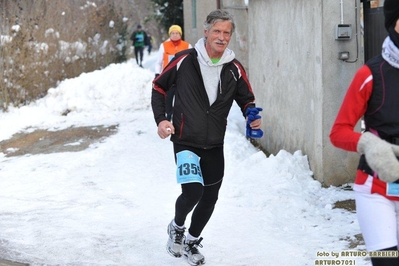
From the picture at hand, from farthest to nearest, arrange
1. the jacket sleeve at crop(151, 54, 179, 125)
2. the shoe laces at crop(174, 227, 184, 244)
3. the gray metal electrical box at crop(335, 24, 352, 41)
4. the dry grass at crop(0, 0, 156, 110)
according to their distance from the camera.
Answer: the dry grass at crop(0, 0, 156, 110) → the gray metal electrical box at crop(335, 24, 352, 41) → the shoe laces at crop(174, 227, 184, 244) → the jacket sleeve at crop(151, 54, 179, 125)

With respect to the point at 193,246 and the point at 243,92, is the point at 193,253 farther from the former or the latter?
the point at 243,92

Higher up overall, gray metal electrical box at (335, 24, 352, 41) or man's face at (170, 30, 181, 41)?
gray metal electrical box at (335, 24, 352, 41)

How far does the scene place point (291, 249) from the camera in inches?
255

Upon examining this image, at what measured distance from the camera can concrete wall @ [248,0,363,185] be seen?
8.39 m

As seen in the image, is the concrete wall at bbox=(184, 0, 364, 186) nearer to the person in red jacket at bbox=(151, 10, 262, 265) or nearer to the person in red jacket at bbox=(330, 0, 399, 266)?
the person in red jacket at bbox=(151, 10, 262, 265)

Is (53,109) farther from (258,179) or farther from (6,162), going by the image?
(258,179)

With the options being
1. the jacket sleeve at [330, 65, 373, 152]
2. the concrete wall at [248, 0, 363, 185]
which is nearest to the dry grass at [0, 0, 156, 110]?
the concrete wall at [248, 0, 363, 185]

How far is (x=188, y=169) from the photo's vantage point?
545 cm

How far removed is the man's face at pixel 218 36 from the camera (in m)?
5.44

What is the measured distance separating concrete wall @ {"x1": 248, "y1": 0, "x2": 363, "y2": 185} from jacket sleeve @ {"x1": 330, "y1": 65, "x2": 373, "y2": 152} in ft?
15.6

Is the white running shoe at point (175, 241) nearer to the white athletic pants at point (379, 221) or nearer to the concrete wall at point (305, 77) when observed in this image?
the white athletic pants at point (379, 221)

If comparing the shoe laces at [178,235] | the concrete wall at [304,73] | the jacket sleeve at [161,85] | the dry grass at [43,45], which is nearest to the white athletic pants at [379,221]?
the jacket sleeve at [161,85]


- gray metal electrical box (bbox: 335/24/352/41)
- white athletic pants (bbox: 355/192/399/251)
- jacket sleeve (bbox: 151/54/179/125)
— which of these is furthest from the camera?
gray metal electrical box (bbox: 335/24/352/41)

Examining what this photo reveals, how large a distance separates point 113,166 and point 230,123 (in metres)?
2.65
